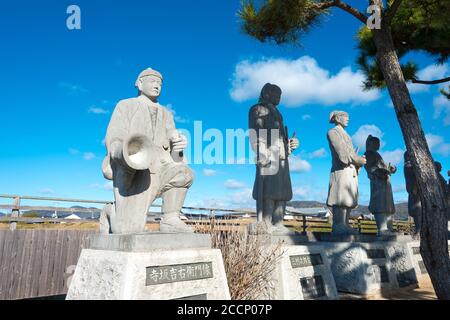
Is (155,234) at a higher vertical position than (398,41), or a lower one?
lower

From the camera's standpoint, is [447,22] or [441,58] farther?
[441,58]

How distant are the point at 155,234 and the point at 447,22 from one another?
5805mm

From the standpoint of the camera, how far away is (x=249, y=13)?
6.79 metres

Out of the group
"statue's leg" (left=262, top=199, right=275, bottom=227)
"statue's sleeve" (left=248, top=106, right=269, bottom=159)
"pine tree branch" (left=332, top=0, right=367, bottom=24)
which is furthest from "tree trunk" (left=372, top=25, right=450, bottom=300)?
"statue's leg" (left=262, top=199, right=275, bottom=227)

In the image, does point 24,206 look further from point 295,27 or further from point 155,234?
point 295,27

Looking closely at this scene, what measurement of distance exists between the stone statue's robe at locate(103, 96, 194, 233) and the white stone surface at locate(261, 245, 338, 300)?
5.66ft

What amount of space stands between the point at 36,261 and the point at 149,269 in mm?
4560

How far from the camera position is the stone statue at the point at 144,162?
340 centimetres

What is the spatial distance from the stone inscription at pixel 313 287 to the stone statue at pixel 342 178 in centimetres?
226

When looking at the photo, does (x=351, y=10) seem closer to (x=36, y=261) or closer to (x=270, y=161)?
(x=270, y=161)

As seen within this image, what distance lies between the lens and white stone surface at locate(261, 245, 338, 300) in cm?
457

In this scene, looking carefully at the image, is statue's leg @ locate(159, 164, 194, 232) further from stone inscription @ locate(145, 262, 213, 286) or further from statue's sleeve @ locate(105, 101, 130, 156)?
statue's sleeve @ locate(105, 101, 130, 156)

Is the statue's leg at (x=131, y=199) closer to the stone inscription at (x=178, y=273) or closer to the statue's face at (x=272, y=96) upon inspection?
the stone inscription at (x=178, y=273)
